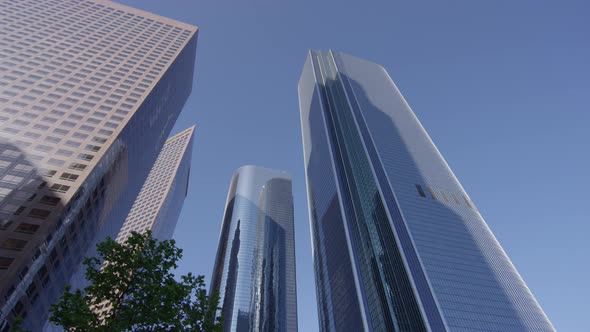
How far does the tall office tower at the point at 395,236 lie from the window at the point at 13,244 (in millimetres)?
88504

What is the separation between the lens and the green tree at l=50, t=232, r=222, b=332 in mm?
19156

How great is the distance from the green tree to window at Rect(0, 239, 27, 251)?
4306cm

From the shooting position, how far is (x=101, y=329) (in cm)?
1872

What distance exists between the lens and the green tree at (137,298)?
19.2 metres

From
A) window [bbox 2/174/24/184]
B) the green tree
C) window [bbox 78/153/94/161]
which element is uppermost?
window [bbox 78/153/94/161]

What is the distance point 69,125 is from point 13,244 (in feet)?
101

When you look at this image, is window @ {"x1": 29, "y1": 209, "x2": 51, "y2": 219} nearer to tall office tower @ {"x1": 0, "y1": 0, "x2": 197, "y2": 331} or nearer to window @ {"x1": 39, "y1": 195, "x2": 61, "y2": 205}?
tall office tower @ {"x1": 0, "y1": 0, "x2": 197, "y2": 331}

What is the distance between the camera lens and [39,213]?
58.6 m

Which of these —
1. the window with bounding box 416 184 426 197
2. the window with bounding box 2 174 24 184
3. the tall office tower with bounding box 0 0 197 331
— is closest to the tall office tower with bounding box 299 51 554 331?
the window with bounding box 416 184 426 197

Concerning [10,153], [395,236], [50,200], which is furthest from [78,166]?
[395,236]

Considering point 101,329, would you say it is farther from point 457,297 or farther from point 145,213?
point 145,213

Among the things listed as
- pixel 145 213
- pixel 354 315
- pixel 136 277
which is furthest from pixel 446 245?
pixel 145 213

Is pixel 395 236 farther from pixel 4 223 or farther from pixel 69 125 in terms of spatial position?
pixel 4 223

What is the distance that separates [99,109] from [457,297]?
103261 millimetres
